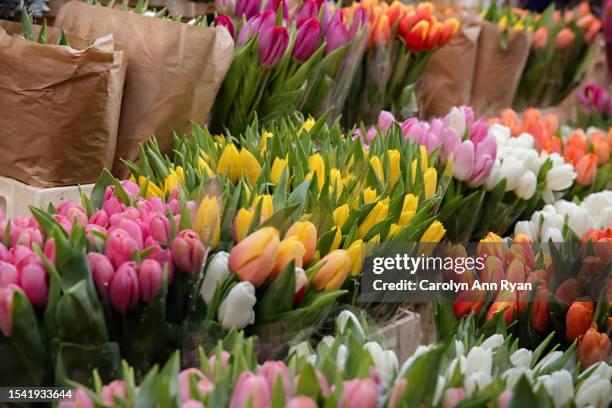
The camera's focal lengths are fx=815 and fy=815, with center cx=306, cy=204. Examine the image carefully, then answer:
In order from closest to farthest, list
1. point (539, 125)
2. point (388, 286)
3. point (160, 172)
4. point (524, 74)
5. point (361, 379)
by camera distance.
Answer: point (361, 379), point (388, 286), point (160, 172), point (539, 125), point (524, 74)

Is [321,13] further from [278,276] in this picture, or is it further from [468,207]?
[278,276]

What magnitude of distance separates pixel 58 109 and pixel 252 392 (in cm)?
61

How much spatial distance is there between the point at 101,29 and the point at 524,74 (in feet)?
4.37

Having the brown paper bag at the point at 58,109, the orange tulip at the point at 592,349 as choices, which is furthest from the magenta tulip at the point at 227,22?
the orange tulip at the point at 592,349

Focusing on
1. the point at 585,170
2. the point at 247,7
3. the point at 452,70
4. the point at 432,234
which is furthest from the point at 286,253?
the point at 452,70

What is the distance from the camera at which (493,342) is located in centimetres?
91

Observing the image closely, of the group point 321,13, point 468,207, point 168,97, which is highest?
point 321,13

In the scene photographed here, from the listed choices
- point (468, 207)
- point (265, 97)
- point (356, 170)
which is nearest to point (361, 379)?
point (356, 170)

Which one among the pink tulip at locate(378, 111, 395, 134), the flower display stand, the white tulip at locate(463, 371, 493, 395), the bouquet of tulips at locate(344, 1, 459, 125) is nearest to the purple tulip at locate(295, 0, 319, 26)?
the bouquet of tulips at locate(344, 1, 459, 125)

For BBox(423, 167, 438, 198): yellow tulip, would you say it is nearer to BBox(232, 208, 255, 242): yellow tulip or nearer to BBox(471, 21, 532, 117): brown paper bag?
BBox(232, 208, 255, 242): yellow tulip

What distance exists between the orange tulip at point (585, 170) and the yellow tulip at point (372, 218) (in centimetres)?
70

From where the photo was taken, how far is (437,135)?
127 centimetres

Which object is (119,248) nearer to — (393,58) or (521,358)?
(521,358)

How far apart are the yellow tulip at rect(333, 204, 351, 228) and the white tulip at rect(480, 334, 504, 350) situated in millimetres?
208
